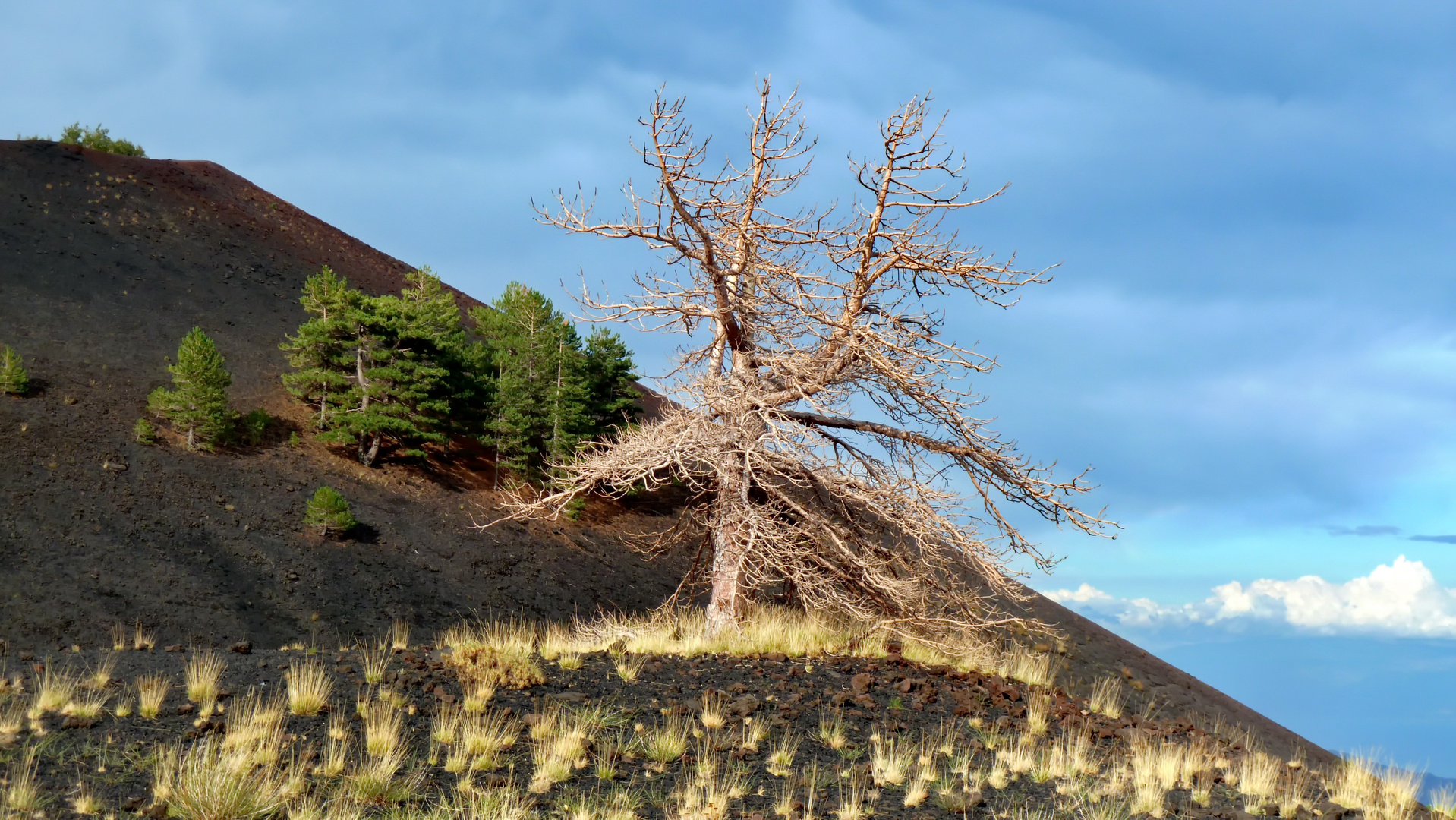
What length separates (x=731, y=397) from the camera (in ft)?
38.8

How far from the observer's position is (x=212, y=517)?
67.1 ft

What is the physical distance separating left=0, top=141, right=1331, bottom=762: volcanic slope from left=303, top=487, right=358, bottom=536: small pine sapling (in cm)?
41

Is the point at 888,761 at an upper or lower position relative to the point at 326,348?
lower

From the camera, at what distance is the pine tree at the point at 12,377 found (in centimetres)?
2234

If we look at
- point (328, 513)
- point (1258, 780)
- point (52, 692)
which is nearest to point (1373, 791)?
point (1258, 780)

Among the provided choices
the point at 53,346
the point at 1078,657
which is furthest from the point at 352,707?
the point at 53,346

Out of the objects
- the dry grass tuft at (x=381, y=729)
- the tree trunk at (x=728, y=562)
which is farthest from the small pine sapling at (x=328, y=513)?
the dry grass tuft at (x=381, y=729)

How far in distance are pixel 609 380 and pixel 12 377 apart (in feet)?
47.9

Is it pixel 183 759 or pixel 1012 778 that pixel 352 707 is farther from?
pixel 1012 778

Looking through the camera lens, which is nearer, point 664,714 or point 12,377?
point 664,714

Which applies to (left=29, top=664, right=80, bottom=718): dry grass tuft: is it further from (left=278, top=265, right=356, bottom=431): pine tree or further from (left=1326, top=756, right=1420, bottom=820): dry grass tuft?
(left=278, top=265, right=356, bottom=431): pine tree

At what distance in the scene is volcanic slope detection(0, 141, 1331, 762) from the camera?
17.6 metres

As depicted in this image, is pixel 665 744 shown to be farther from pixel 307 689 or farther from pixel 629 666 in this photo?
pixel 307 689

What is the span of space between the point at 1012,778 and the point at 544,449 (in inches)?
845
